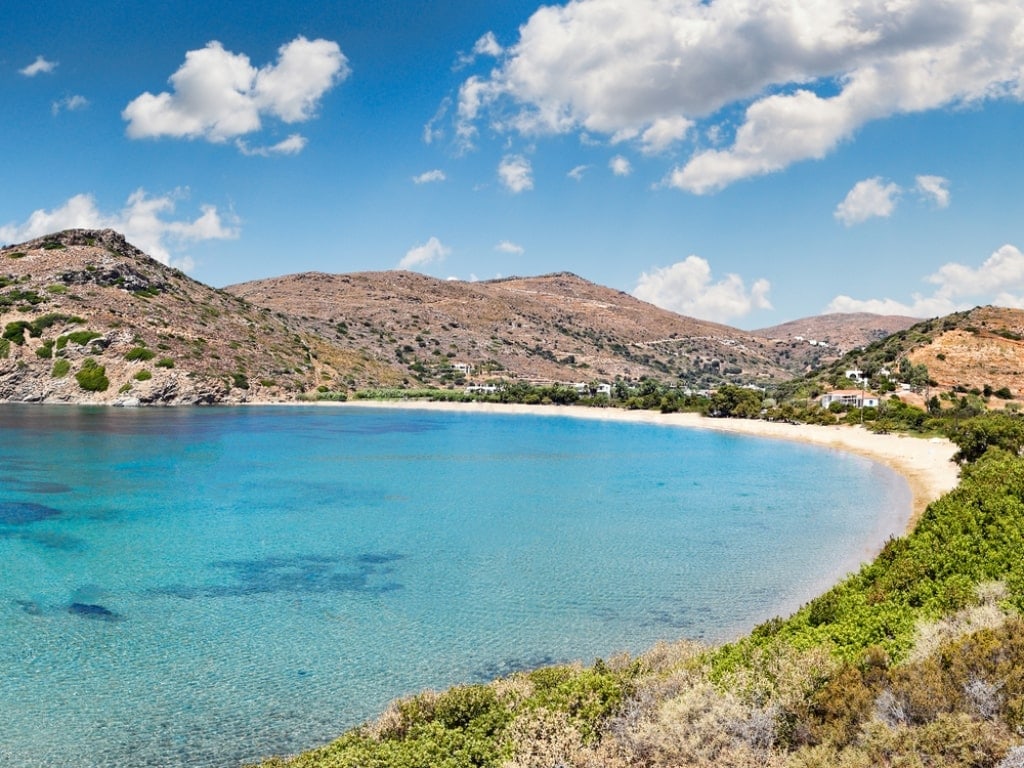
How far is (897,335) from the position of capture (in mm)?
129125

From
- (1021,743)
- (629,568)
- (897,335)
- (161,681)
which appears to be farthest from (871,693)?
(897,335)

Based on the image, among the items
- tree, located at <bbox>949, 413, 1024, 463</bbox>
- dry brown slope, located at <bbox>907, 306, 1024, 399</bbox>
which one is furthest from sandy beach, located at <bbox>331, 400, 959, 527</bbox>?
dry brown slope, located at <bbox>907, 306, 1024, 399</bbox>

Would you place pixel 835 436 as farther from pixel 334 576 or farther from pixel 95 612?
pixel 95 612

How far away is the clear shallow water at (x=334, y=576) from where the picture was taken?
15.6 metres

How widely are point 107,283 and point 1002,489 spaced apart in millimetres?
145715

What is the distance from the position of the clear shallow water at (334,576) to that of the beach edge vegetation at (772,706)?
4009mm

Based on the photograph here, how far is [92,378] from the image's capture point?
368 ft

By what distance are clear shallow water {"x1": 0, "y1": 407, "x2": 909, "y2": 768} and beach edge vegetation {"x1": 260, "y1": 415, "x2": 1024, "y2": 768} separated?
4.01 metres

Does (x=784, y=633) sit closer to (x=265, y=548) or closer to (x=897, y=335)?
(x=265, y=548)

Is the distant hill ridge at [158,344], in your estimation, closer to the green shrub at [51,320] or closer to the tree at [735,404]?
the green shrub at [51,320]

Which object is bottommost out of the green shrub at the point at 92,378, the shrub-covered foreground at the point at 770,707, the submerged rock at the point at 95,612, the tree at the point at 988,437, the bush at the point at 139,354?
the submerged rock at the point at 95,612

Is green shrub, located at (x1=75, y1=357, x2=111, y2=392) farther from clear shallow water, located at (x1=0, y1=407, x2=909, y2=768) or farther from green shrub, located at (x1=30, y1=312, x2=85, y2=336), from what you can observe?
clear shallow water, located at (x1=0, y1=407, x2=909, y2=768)

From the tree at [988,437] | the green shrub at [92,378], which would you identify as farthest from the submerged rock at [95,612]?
the green shrub at [92,378]

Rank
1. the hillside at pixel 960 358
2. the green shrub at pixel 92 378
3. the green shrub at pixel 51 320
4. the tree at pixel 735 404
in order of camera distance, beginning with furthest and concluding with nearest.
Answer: the green shrub at pixel 51 320 → the green shrub at pixel 92 378 → the tree at pixel 735 404 → the hillside at pixel 960 358
